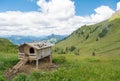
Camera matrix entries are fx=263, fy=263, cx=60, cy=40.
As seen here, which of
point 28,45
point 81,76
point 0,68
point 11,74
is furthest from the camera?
point 28,45

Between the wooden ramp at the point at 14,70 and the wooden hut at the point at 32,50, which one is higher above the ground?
the wooden hut at the point at 32,50

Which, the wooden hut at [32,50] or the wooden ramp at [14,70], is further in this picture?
the wooden hut at [32,50]

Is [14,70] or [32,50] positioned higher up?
[32,50]

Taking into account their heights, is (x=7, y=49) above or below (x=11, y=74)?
above

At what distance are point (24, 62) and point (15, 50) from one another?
3119 cm

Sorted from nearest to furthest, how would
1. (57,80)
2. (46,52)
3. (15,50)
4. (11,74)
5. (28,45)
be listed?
(57,80) → (11,74) → (28,45) → (46,52) → (15,50)

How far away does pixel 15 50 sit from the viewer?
265 ft

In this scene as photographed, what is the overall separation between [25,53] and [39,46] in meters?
3.09

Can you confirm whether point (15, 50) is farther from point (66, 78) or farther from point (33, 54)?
point (66, 78)

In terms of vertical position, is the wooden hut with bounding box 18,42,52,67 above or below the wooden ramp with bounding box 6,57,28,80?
above

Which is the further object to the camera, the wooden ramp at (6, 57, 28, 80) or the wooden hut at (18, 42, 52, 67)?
the wooden hut at (18, 42, 52, 67)

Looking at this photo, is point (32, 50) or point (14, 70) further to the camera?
point (32, 50)

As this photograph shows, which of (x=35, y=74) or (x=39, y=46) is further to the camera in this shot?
(x=39, y=46)

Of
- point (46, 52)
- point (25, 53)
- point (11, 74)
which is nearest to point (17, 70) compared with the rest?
point (11, 74)
